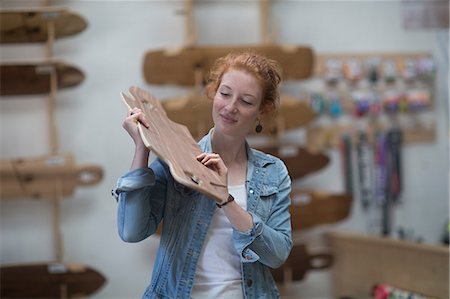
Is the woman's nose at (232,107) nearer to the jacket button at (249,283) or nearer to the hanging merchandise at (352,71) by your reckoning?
the jacket button at (249,283)

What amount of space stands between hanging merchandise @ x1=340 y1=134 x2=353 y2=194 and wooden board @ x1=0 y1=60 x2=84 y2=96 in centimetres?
152

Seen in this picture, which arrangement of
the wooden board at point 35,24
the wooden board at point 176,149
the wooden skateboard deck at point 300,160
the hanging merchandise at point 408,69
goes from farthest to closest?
the hanging merchandise at point 408,69
the wooden skateboard deck at point 300,160
the wooden board at point 35,24
the wooden board at point 176,149

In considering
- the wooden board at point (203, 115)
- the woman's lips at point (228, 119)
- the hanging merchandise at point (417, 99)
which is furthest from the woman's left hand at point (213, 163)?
the hanging merchandise at point (417, 99)

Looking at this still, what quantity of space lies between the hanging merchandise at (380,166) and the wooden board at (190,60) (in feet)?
2.45

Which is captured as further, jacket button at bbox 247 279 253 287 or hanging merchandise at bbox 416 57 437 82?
hanging merchandise at bbox 416 57 437 82

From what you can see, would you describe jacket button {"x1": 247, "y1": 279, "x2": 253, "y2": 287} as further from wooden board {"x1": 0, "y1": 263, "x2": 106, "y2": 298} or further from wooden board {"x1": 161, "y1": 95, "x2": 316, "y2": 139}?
wooden board {"x1": 0, "y1": 263, "x2": 106, "y2": 298}

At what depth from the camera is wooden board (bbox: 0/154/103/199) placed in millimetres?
3021

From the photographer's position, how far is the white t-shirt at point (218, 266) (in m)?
1.27

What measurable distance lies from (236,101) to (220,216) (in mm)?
248

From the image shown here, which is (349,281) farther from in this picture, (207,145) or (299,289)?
(207,145)

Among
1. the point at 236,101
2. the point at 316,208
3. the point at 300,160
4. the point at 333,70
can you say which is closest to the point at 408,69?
the point at 333,70

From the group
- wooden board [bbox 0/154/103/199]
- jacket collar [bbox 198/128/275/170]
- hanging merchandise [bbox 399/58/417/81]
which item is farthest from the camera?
hanging merchandise [bbox 399/58/417/81]

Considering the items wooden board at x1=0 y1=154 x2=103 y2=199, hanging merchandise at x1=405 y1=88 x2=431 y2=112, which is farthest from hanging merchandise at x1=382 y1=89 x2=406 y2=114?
wooden board at x1=0 y1=154 x2=103 y2=199

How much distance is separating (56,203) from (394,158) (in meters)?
1.93
